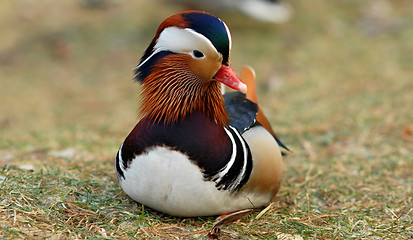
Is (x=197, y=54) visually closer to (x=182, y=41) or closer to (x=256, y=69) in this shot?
→ (x=182, y=41)

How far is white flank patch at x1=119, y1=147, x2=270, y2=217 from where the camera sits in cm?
206

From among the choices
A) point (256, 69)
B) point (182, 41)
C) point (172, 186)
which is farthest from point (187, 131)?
point (256, 69)

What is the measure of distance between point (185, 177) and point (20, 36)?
712 cm

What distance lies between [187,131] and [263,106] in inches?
148

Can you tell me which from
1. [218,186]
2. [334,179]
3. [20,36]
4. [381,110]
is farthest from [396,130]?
[20,36]

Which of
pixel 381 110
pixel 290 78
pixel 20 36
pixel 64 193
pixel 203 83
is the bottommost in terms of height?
pixel 20 36

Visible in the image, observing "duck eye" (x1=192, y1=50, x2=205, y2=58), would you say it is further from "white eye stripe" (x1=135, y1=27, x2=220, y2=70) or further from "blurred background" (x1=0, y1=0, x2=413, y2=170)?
"blurred background" (x1=0, y1=0, x2=413, y2=170)

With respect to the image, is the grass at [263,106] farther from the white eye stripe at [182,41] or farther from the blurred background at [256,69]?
the white eye stripe at [182,41]

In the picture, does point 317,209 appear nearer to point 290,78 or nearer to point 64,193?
point 64,193

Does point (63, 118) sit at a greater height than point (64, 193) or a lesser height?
lesser

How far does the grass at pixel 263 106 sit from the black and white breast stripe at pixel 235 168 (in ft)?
0.76

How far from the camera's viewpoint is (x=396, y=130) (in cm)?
428

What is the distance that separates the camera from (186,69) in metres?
2.07

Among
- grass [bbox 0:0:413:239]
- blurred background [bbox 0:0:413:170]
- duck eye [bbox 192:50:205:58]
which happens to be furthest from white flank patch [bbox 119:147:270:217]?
blurred background [bbox 0:0:413:170]
